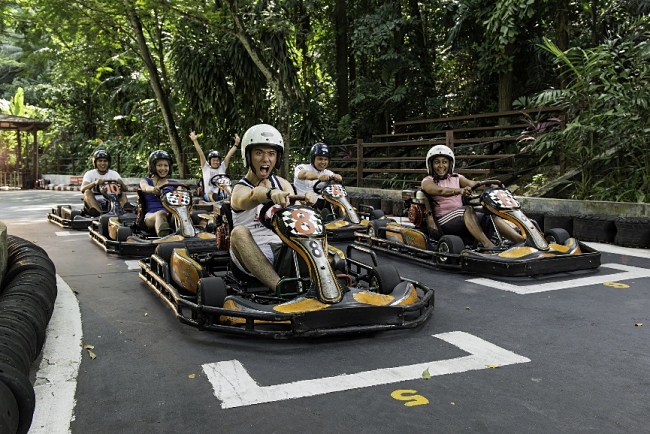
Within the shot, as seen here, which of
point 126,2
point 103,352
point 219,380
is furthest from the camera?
point 126,2

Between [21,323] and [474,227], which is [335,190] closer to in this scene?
[474,227]

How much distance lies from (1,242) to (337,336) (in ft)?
8.04

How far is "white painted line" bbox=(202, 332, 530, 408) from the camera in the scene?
2.88 meters

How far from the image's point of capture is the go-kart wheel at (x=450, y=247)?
6078 mm

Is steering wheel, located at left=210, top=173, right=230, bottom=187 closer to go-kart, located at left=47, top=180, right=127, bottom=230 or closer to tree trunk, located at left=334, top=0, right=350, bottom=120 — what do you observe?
go-kart, located at left=47, top=180, right=127, bottom=230

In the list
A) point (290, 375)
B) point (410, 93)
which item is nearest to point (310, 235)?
point (290, 375)

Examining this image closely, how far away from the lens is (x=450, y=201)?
22.1ft

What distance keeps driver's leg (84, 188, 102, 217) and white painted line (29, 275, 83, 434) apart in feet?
19.5

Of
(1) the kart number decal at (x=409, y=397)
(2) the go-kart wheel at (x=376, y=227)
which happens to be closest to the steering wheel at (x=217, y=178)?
(2) the go-kart wheel at (x=376, y=227)

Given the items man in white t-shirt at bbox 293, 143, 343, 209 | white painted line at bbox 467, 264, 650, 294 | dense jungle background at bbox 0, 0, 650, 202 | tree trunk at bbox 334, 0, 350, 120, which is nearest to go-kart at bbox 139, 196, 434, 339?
white painted line at bbox 467, 264, 650, 294

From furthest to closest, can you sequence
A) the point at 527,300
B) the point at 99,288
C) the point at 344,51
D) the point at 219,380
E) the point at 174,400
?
1. the point at 344,51
2. the point at 99,288
3. the point at 527,300
4. the point at 219,380
5. the point at 174,400

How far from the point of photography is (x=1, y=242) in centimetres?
432

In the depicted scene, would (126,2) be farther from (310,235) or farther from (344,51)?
(310,235)

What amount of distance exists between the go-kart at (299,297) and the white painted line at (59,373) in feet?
2.19
